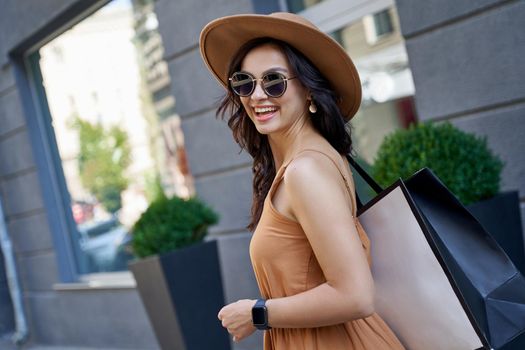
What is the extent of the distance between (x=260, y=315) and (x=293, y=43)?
0.74 meters

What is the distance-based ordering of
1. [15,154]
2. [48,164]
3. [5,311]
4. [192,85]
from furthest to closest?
[5,311]
[15,154]
[48,164]
[192,85]

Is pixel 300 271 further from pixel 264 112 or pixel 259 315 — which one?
pixel 264 112

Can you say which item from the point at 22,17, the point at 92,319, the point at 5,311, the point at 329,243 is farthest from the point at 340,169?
the point at 5,311

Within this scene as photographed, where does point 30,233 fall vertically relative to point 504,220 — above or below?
above

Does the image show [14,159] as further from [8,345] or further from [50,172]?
[8,345]

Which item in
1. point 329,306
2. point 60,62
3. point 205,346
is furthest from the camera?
point 60,62

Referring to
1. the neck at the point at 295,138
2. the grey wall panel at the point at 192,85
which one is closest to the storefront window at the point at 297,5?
the grey wall panel at the point at 192,85

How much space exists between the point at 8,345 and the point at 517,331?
340 inches

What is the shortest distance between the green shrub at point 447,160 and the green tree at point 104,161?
472 cm

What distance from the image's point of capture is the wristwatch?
173 centimetres

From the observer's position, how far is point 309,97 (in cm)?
190

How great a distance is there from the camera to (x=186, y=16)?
5.73 metres

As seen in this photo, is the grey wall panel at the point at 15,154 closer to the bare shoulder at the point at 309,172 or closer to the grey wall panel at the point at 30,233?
the grey wall panel at the point at 30,233

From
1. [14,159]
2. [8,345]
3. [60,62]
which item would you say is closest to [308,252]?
[60,62]
